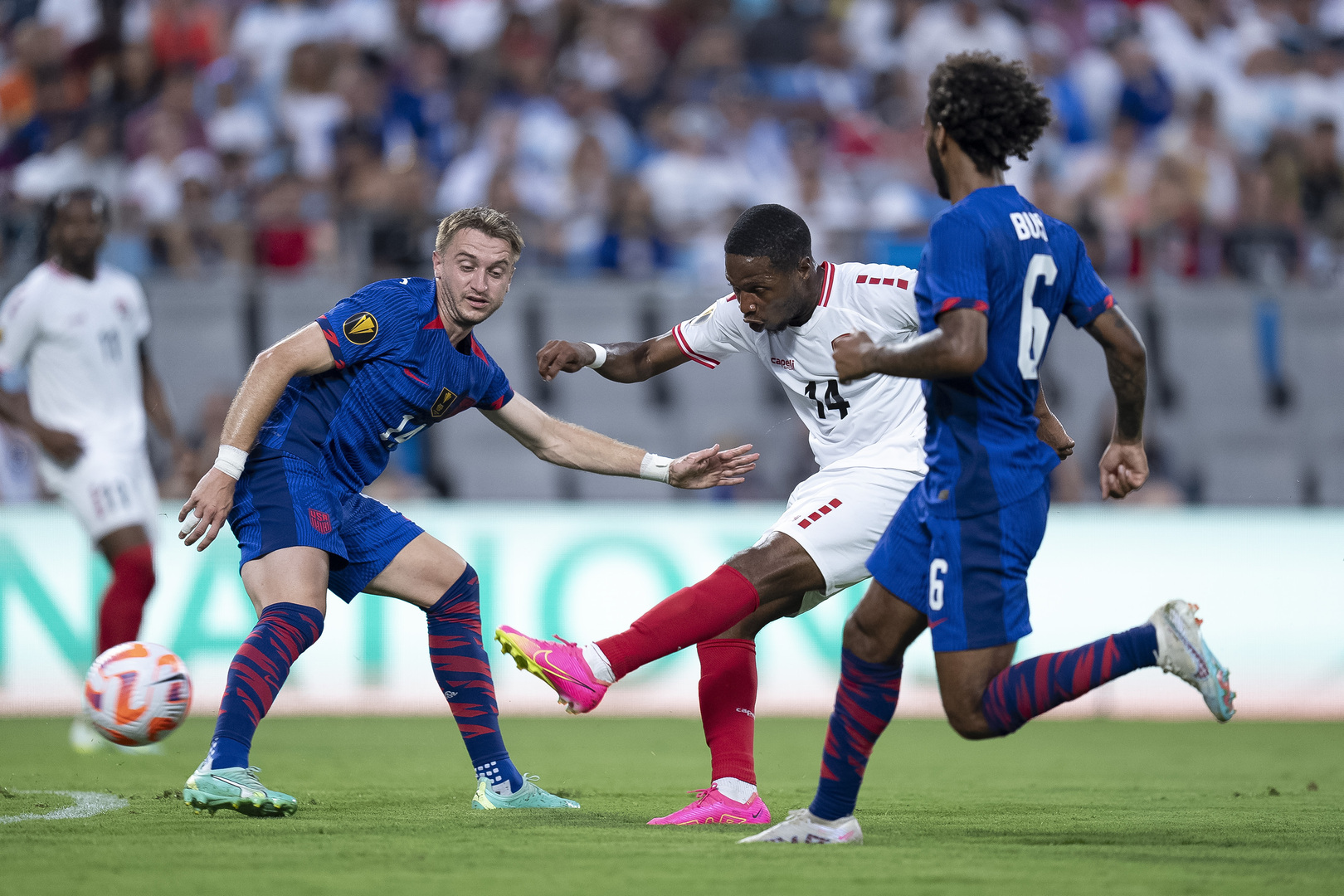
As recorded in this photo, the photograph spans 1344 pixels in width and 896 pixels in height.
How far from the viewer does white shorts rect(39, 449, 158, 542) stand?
315 inches

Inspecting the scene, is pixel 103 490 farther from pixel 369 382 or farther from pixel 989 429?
pixel 989 429

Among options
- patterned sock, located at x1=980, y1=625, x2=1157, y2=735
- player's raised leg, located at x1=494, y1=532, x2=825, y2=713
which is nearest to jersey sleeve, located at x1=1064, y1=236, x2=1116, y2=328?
patterned sock, located at x1=980, y1=625, x2=1157, y2=735

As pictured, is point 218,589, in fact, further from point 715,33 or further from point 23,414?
point 715,33

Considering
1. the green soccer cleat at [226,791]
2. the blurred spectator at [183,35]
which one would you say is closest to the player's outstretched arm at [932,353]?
the green soccer cleat at [226,791]

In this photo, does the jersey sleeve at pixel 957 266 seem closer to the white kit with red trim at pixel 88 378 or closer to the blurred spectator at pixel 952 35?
the white kit with red trim at pixel 88 378

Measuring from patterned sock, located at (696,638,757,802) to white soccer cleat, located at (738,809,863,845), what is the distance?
696 mm

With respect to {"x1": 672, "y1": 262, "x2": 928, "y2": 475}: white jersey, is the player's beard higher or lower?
higher

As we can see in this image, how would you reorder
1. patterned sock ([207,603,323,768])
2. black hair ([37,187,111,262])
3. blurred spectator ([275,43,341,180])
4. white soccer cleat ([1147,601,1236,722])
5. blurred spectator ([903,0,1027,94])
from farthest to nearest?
1. blurred spectator ([903,0,1027,94])
2. blurred spectator ([275,43,341,180])
3. black hair ([37,187,111,262])
4. patterned sock ([207,603,323,768])
5. white soccer cleat ([1147,601,1236,722])

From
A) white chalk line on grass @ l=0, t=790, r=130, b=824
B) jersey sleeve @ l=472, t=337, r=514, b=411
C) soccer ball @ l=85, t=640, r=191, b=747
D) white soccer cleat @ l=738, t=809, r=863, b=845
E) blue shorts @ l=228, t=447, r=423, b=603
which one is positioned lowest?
white chalk line on grass @ l=0, t=790, r=130, b=824

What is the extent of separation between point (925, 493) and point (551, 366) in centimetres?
173

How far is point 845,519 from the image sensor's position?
5359mm

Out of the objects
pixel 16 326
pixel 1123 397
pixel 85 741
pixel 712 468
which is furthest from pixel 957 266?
pixel 85 741

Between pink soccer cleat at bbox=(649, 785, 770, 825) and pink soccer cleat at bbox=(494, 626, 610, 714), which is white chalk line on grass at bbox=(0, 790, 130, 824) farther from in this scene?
pink soccer cleat at bbox=(649, 785, 770, 825)

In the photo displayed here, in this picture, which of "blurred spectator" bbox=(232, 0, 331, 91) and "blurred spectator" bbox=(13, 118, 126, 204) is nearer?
"blurred spectator" bbox=(13, 118, 126, 204)
